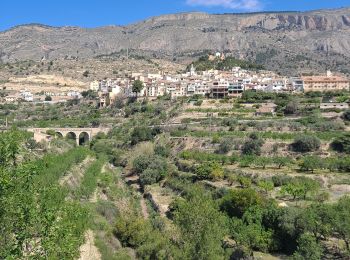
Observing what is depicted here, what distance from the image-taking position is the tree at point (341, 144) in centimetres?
3838

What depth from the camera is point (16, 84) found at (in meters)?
96.8

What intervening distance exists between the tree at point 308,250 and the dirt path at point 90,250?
7846mm

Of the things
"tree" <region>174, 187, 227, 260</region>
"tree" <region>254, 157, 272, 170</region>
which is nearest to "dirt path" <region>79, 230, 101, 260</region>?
"tree" <region>174, 187, 227, 260</region>

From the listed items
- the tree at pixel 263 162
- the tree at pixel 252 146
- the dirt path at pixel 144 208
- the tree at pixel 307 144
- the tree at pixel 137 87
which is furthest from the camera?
the tree at pixel 137 87

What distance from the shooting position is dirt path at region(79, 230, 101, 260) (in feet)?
64.9

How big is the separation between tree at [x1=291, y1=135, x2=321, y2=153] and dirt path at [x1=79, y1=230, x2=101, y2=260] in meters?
22.4

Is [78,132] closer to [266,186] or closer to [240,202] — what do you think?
[266,186]

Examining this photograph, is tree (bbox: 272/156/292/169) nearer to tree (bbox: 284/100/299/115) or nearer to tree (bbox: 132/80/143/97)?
tree (bbox: 284/100/299/115)

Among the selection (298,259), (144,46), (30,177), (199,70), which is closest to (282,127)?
(298,259)

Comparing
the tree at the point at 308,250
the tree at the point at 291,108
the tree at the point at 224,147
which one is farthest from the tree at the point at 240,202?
the tree at the point at 291,108

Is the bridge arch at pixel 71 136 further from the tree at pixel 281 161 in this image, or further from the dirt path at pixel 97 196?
the tree at pixel 281 161

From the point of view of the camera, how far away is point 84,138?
199 feet

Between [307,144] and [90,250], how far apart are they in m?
23.7

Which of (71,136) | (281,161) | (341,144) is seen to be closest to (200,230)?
(281,161)
